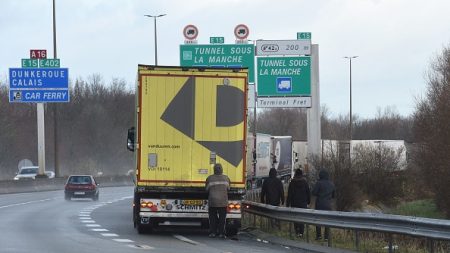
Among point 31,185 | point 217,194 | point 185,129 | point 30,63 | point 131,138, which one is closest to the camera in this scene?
point 217,194

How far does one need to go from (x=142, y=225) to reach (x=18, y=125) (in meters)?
87.0

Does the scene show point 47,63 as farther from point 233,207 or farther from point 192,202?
point 233,207

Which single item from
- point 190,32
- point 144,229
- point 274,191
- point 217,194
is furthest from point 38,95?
point 217,194

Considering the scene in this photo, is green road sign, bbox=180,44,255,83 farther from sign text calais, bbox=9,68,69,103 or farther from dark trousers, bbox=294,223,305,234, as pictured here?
sign text calais, bbox=9,68,69,103

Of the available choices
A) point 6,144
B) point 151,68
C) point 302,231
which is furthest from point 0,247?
point 6,144

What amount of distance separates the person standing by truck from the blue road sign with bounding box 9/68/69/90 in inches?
1198

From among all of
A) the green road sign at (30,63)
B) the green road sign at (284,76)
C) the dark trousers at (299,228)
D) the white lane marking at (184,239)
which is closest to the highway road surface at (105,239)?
the white lane marking at (184,239)

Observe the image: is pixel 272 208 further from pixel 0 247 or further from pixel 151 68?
pixel 0 247

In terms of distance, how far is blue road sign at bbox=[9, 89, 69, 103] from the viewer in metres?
47.8

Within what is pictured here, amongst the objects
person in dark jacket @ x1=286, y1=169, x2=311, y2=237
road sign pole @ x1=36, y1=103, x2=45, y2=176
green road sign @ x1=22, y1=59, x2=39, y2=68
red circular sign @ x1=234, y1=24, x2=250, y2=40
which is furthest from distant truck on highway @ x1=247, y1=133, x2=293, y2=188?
person in dark jacket @ x1=286, y1=169, x2=311, y2=237

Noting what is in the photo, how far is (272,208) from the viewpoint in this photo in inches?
786

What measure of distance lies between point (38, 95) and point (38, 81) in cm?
76

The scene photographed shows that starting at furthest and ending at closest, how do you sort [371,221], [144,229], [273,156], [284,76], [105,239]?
[273,156]
[284,76]
[144,229]
[105,239]
[371,221]

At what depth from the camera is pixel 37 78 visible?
47906mm
